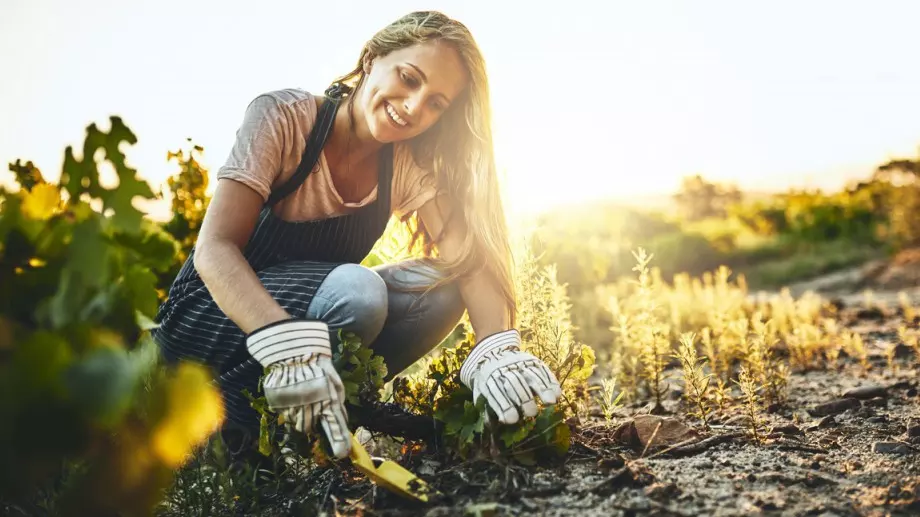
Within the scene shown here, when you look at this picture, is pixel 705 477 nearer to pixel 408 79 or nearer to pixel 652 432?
pixel 652 432

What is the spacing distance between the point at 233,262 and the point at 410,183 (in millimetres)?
878

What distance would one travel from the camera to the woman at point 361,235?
1.91 metres

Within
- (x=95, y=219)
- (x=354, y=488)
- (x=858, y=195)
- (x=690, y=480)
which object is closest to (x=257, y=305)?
(x=354, y=488)

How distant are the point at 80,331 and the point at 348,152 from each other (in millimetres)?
1415

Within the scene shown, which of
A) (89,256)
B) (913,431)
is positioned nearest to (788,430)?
(913,431)

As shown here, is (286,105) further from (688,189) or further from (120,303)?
(688,189)

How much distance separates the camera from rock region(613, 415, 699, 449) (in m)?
2.11

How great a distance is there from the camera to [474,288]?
2408mm

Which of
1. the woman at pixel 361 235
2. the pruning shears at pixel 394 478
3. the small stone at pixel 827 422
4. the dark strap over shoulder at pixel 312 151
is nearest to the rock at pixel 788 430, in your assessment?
the small stone at pixel 827 422

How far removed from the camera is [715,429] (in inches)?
91.4

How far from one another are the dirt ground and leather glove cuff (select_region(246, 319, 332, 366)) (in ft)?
1.26

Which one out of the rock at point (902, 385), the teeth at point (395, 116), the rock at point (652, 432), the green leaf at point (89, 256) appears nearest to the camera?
the green leaf at point (89, 256)

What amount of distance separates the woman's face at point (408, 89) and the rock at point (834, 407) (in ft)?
5.86

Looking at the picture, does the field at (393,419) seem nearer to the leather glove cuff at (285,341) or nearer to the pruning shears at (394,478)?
the pruning shears at (394,478)
